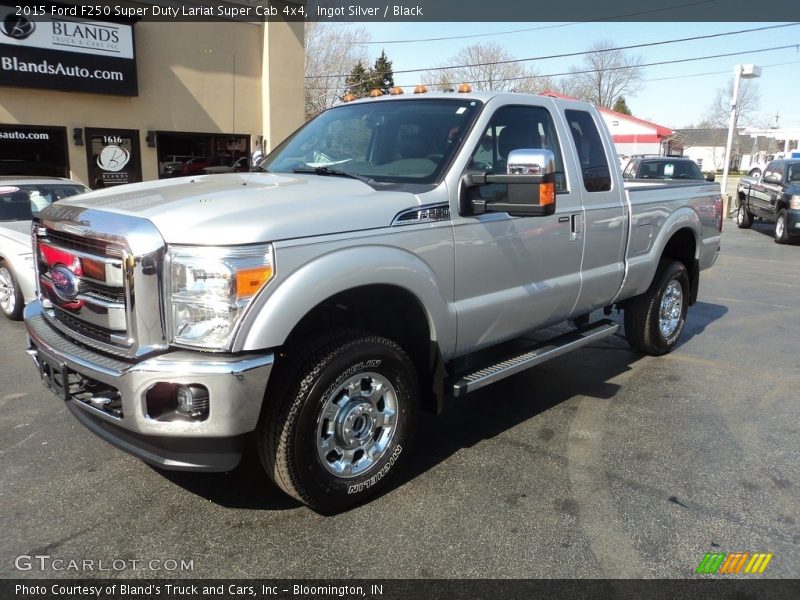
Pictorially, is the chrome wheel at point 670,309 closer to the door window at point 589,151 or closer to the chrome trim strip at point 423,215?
the door window at point 589,151

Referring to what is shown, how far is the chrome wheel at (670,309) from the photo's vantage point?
590cm

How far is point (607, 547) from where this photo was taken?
9.72ft

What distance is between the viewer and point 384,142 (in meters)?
3.98

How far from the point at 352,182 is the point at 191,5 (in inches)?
520

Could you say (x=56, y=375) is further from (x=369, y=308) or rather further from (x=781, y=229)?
(x=781, y=229)

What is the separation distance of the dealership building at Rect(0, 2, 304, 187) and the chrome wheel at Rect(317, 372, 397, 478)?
361 inches

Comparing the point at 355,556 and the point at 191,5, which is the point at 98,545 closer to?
the point at 355,556

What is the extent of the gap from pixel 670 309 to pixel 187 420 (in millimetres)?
4824

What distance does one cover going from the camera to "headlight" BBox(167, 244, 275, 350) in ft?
8.64

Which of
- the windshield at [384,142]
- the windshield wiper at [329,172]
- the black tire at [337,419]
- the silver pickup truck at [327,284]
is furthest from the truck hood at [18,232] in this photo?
the black tire at [337,419]

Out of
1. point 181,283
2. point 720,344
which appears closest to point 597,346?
point 720,344

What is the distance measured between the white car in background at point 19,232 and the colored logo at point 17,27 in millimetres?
5899

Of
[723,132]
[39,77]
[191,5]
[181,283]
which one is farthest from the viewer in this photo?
[723,132]

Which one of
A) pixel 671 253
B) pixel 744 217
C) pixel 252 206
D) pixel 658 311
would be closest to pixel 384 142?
pixel 252 206
